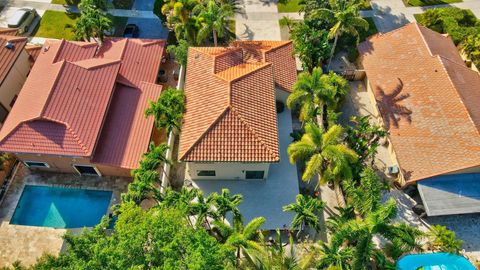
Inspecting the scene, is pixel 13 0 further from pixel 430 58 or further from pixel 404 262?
pixel 404 262

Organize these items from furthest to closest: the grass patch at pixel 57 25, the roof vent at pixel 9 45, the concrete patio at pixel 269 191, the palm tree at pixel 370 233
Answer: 1. the grass patch at pixel 57 25
2. the roof vent at pixel 9 45
3. the concrete patio at pixel 269 191
4. the palm tree at pixel 370 233

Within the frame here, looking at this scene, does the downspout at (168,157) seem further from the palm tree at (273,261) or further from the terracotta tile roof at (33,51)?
the terracotta tile roof at (33,51)

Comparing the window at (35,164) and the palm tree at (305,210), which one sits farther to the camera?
the window at (35,164)

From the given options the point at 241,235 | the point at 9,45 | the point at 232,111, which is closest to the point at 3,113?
the point at 9,45

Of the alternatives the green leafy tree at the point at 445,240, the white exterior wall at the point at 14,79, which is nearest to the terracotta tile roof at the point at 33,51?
the white exterior wall at the point at 14,79

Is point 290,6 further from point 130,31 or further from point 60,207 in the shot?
point 60,207

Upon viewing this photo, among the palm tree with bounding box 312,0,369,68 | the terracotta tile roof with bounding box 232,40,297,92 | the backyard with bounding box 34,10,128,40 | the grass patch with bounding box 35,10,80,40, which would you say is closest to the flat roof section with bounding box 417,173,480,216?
the terracotta tile roof with bounding box 232,40,297,92

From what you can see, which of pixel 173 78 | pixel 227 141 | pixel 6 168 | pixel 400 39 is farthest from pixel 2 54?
pixel 400 39
